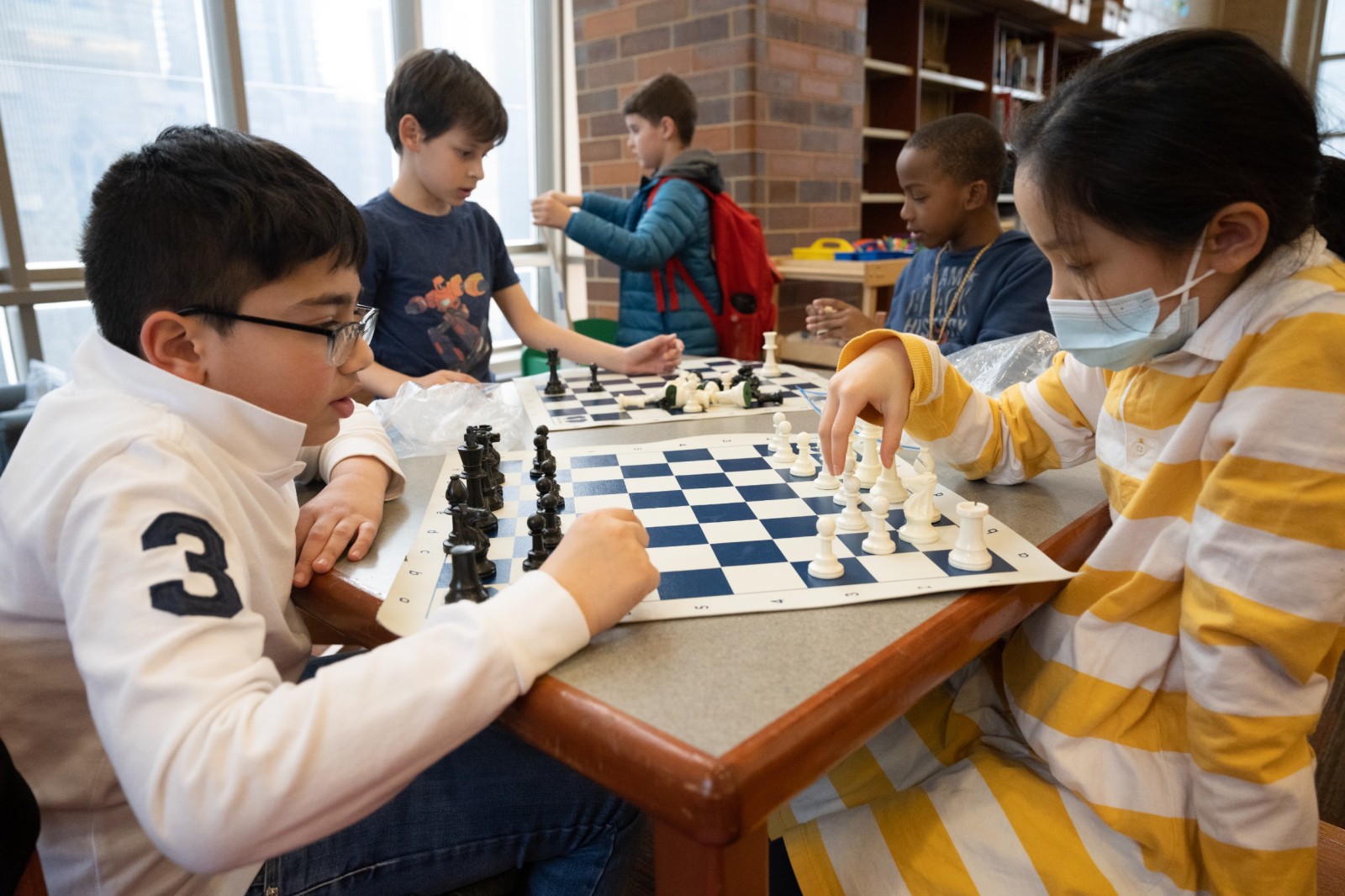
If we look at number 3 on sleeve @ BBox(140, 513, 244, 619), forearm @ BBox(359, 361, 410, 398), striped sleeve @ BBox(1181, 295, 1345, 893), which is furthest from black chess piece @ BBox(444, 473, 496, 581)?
forearm @ BBox(359, 361, 410, 398)

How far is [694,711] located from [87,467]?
0.54 m

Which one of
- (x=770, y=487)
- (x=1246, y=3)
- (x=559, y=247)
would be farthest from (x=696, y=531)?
(x=1246, y=3)

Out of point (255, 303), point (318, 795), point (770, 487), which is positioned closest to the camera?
point (318, 795)

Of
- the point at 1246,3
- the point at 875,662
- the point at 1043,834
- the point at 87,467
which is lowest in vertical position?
the point at 1043,834

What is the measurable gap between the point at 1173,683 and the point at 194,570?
3.07 feet

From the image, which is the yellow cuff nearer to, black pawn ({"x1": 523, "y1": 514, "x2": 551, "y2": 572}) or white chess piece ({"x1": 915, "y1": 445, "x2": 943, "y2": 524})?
white chess piece ({"x1": 915, "y1": 445, "x2": 943, "y2": 524})

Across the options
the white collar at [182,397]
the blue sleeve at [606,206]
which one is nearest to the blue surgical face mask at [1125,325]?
the white collar at [182,397]

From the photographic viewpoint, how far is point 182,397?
2.72 feet

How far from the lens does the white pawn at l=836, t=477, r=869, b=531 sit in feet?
3.28

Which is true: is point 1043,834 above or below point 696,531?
below

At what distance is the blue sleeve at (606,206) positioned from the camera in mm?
3287

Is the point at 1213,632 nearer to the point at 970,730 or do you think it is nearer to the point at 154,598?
the point at 970,730

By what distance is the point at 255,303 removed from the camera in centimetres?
89

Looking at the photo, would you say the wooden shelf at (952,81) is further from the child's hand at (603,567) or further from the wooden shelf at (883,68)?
the child's hand at (603,567)
